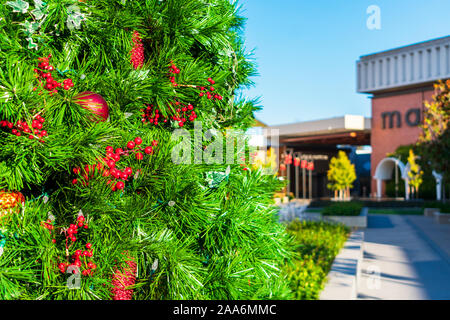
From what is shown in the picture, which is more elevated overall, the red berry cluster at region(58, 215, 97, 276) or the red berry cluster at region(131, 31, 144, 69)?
the red berry cluster at region(131, 31, 144, 69)

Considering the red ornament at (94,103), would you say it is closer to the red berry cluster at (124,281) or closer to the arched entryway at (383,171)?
the red berry cluster at (124,281)

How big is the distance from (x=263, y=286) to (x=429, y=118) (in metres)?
16.9

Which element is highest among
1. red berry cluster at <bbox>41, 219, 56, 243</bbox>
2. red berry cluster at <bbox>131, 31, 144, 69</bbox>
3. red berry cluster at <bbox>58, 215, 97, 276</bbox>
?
red berry cluster at <bbox>131, 31, 144, 69</bbox>

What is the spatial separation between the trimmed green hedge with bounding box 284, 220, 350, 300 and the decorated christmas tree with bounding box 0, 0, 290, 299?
1.64 ft

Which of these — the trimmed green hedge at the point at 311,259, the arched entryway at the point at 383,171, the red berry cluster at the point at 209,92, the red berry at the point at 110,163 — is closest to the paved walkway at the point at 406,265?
the trimmed green hedge at the point at 311,259

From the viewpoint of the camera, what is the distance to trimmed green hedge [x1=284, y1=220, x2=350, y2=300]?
4770 millimetres

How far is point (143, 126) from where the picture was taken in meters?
1.92

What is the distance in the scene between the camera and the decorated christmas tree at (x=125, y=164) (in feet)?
5.11

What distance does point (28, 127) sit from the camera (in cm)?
148

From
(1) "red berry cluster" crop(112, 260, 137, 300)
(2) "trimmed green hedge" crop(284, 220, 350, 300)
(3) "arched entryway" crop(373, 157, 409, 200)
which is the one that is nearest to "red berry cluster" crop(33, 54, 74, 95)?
(1) "red berry cluster" crop(112, 260, 137, 300)

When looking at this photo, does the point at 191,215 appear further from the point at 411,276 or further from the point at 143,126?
the point at 411,276

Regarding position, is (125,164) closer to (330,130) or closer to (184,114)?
(184,114)

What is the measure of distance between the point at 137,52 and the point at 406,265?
26.2 feet

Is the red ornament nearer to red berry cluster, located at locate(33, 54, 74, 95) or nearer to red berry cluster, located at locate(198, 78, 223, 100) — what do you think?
red berry cluster, located at locate(33, 54, 74, 95)
